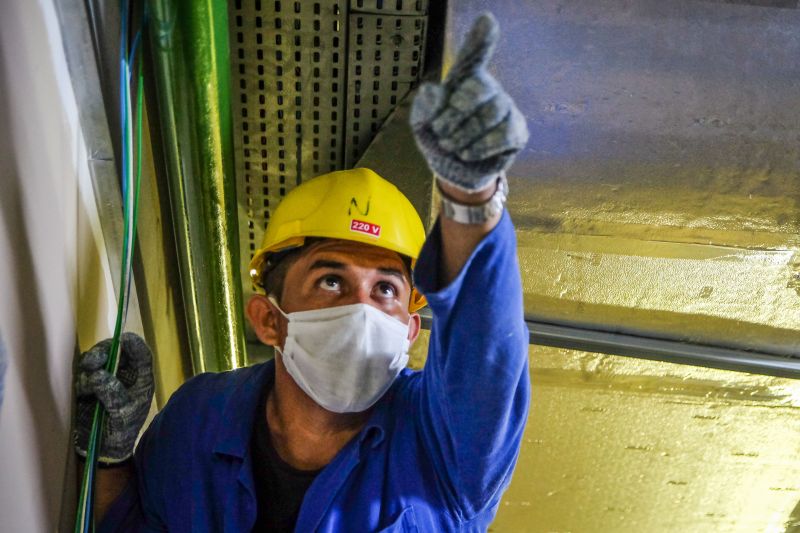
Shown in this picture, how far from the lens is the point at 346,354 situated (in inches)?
50.5

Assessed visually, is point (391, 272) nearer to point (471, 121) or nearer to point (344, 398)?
point (344, 398)

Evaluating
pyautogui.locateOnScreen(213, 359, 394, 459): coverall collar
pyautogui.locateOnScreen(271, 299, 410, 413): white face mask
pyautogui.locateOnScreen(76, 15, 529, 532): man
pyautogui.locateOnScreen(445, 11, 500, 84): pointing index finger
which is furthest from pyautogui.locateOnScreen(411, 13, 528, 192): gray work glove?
pyautogui.locateOnScreen(213, 359, 394, 459): coverall collar

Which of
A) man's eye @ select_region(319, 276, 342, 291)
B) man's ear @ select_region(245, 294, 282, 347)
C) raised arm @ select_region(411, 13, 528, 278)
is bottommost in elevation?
man's ear @ select_region(245, 294, 282, 347)

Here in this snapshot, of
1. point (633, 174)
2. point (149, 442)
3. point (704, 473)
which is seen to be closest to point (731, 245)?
point (633, 174)

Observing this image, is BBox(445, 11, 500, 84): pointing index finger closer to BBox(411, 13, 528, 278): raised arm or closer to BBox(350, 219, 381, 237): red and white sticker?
BBox(411, 13, 528, 278): raised arm

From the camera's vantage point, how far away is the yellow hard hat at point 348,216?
1413mm

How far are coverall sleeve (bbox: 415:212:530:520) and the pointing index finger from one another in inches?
9.8

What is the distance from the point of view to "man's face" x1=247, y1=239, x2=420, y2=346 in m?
1.36

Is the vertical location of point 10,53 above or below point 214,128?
above

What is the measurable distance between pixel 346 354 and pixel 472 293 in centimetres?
38

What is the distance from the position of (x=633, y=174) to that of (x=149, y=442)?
4.72 feet

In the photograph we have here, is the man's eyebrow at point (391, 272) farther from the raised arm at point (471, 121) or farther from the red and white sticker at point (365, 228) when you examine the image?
the raised arm at point (471, 121)

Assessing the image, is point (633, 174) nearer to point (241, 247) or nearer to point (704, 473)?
point (241, 247)

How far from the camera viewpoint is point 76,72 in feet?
4.05
